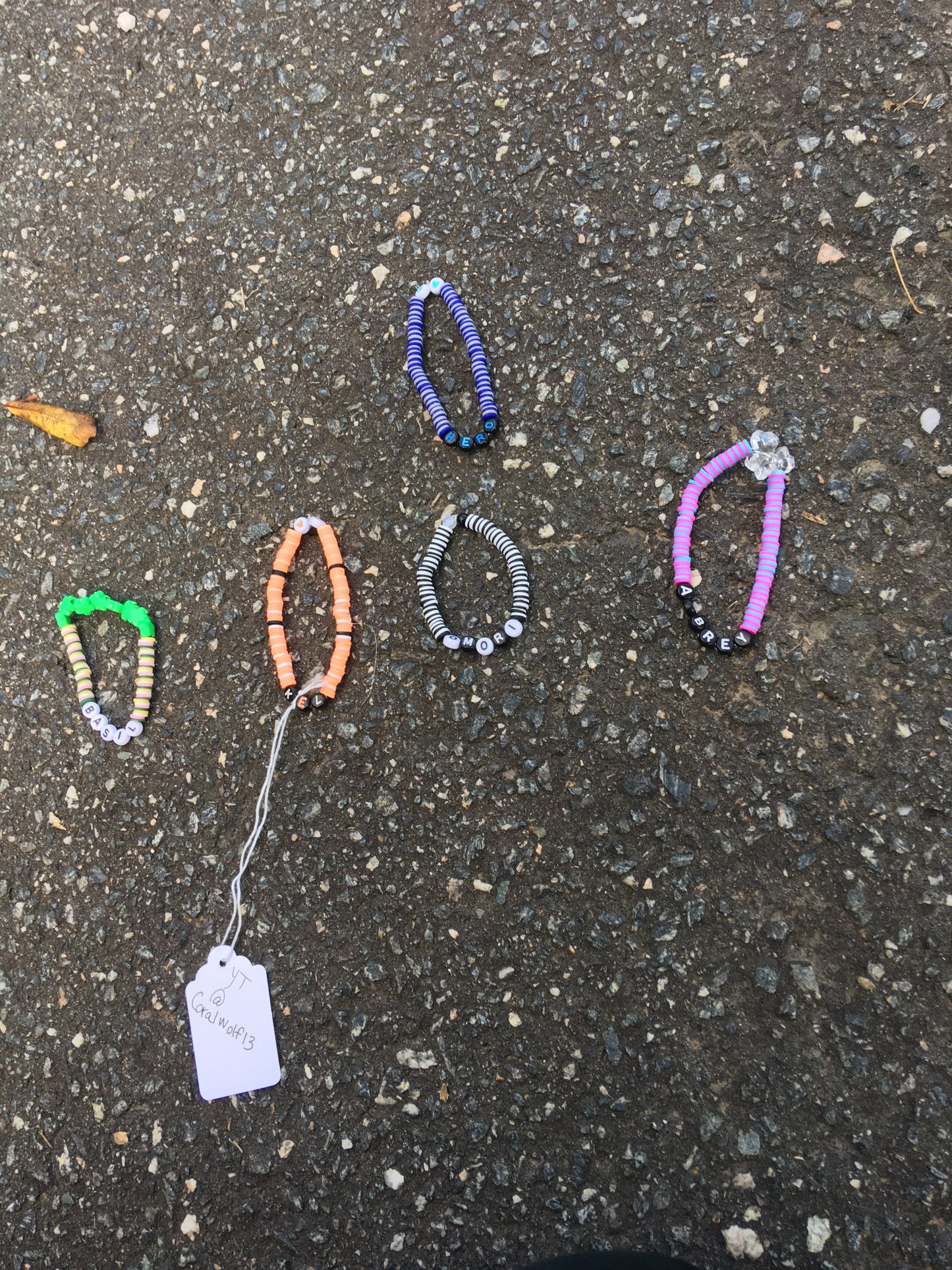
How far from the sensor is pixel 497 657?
218cm

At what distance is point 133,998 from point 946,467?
258 cm

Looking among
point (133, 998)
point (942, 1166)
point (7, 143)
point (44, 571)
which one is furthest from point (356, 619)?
point (7, 143)

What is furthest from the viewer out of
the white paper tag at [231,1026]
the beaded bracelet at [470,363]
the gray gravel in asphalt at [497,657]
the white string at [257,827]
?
the beaded bracelet at [470,363]

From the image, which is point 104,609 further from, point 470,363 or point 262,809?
point 470,363

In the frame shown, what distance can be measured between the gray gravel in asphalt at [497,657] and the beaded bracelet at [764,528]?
5cm

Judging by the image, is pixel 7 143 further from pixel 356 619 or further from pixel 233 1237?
pixel 233 1237

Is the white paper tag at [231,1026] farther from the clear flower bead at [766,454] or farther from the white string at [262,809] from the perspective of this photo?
the clear flower bead at [766,454]

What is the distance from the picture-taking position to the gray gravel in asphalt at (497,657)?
190 centimetres

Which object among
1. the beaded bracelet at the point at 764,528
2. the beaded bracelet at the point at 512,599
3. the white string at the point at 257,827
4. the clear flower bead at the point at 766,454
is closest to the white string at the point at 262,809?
the white string at the point at 257,827

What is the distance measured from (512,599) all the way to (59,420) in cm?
156

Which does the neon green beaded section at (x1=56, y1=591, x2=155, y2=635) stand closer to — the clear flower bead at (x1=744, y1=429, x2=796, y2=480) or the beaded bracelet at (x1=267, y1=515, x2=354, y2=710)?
the beaded bracelet at (x1=267, y1=515, x2=354, y2=710)

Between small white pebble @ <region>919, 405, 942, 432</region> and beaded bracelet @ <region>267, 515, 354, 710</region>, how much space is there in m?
1.61

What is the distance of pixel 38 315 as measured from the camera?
262cm

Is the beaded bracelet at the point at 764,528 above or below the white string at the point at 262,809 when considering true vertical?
above
